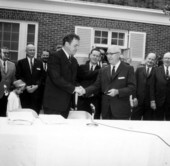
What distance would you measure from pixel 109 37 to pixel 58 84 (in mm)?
9161

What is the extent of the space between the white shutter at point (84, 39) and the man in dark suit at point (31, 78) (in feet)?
19.1

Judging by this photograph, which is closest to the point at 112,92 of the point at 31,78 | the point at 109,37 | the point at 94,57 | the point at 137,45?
the point at 94,57

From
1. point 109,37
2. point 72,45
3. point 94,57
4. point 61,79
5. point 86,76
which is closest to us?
point 61,79

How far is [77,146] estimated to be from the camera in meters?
3.09

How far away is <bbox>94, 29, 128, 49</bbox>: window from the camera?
44.7 ft

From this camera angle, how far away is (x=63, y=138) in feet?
10.1

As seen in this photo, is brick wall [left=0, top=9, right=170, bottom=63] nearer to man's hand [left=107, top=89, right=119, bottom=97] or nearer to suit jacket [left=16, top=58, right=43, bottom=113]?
suit jacket [left=16, top=58, right=43, bottom=113]

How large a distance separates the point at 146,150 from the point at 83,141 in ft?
2.06

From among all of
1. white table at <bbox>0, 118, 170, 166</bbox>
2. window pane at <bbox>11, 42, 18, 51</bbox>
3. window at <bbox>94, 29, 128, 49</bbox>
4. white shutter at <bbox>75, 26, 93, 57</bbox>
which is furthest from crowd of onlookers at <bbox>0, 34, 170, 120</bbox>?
window at <bbox>94, 29, 128, 49</bbox>

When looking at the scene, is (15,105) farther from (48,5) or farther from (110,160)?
(48,5)

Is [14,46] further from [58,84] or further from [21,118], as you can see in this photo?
[21,118]

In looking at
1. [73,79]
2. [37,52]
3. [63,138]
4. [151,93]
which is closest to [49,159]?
[63,138]

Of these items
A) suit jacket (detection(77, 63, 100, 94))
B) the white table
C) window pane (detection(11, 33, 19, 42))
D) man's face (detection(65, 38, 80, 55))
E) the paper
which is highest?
window pane (detection(11, 33, 19, 42))

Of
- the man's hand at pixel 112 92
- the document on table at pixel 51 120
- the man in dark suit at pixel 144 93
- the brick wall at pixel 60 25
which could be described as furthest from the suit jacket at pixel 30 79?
the brick wall at pixel 60 25
